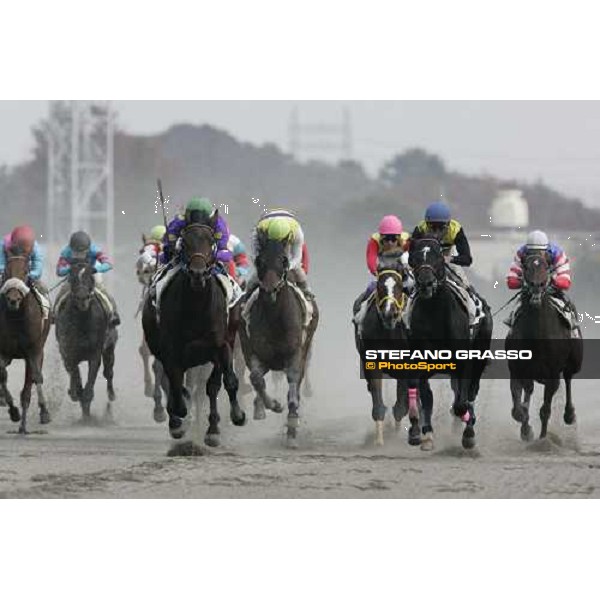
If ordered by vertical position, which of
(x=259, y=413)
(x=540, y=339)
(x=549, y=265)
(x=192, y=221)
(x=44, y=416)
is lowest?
(x=44, y=416)

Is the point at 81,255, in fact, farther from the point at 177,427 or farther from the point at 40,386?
the point at 177,427

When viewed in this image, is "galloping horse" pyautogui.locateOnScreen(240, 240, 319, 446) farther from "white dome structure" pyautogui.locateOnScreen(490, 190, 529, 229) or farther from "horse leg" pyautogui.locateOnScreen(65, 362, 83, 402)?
"white dome structure" pyautogui.locateOnScreen(490, 190, 529, 229)

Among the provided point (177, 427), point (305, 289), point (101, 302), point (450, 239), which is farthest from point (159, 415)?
Result: point (450, 239)

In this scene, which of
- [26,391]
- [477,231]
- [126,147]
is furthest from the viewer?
[126,147]

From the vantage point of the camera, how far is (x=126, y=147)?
89.5 ft

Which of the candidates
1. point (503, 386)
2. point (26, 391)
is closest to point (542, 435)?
point (503, 386)

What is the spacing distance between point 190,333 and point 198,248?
3.87 ft

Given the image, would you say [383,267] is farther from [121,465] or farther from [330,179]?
[330,179]

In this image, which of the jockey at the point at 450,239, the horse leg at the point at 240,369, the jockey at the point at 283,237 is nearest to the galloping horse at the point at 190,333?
the jockey at the point at 283,237

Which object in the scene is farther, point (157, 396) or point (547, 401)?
point (157, 396)

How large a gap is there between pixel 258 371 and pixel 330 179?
10.1 metres

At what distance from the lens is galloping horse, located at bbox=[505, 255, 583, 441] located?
18.0 meters

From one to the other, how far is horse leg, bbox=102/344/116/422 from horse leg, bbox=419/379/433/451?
4723mm

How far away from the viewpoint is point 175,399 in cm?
1678
